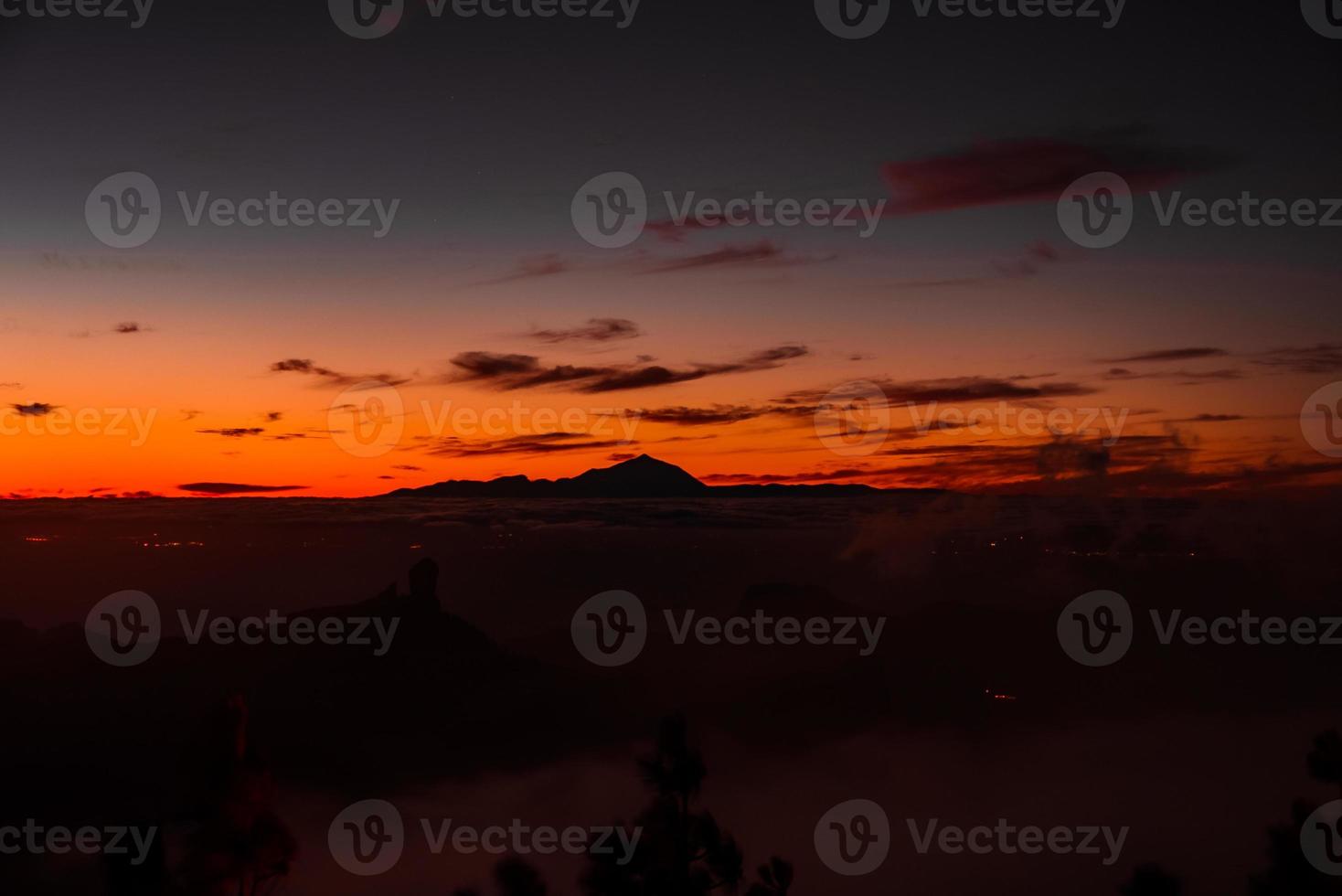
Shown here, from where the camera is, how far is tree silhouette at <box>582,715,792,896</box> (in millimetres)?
21672

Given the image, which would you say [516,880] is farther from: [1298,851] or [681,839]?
[1298,851]

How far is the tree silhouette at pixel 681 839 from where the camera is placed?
21.7m

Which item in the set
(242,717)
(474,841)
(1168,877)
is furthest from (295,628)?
(1168,877)

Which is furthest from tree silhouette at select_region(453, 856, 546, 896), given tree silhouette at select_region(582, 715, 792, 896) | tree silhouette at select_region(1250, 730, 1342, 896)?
tree silhouette at select_region(1250, 730, 1342, 896)

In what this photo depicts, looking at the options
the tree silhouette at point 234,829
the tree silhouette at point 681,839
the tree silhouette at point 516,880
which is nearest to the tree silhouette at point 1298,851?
the tree silhouette at point 681,839

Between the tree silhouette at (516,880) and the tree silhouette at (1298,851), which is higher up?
the tree silhouette at (1298,851)

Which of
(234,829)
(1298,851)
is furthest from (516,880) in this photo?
(1298,851)

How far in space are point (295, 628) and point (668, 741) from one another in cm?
2086

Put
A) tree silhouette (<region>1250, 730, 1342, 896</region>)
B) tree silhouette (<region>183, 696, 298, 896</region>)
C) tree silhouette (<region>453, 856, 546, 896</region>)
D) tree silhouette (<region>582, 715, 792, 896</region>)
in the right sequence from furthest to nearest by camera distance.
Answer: tree silhouette (<region>453, 856, 546, 896</region>) < tree silhouette (<region>582, 715, 792, 896</region>) < tree silhouette (<region>1250, 730, 1342, 896</region>) < tree silhouette (<region>183, 696, 298, 896</region>)

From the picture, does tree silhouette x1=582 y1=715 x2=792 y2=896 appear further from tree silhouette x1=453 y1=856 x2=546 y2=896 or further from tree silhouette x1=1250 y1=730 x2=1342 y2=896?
tree silhouette x1=1250 y1=730 x2=1342 y2=896

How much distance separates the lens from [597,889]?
74.5 ft

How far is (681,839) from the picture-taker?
71.7ft

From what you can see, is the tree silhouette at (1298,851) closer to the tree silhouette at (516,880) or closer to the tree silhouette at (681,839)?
the tree silhouette at (681,839)

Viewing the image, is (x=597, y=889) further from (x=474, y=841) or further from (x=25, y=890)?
(x=25, y=890)
